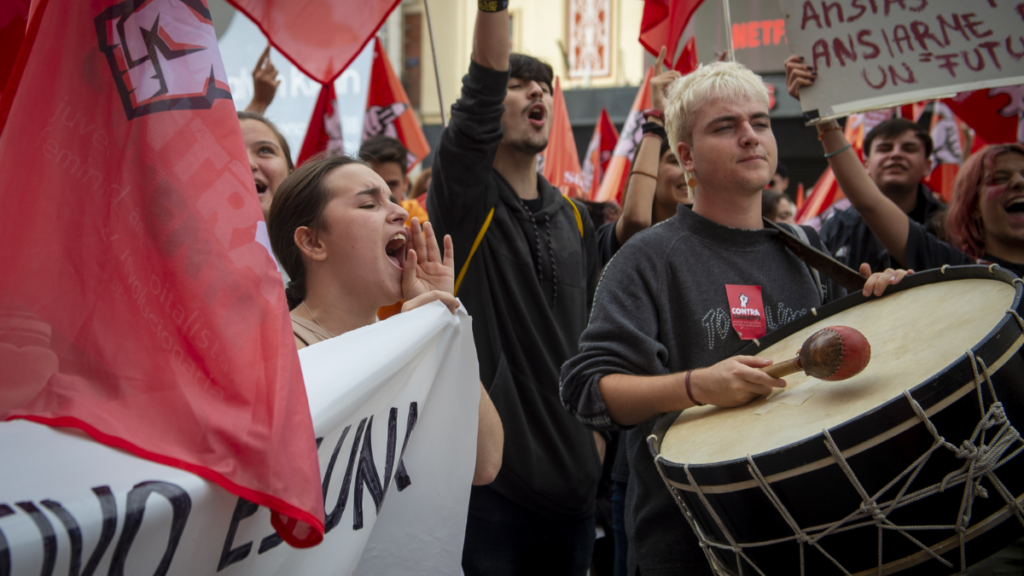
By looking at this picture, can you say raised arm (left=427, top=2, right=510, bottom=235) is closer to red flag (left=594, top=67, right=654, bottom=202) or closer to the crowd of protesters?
the crowd of protesters

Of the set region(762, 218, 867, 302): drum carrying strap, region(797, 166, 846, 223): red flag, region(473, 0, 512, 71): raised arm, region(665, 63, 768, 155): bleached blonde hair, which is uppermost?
region(473, 0, 512, 71): raised arm

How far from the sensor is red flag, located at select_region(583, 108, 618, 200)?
24.0ft

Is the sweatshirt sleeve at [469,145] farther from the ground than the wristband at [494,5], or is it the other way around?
the wristband at [494,5]

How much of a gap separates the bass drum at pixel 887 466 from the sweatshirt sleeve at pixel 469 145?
1215mm

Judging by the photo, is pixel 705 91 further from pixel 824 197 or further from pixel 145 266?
pixel 824 197

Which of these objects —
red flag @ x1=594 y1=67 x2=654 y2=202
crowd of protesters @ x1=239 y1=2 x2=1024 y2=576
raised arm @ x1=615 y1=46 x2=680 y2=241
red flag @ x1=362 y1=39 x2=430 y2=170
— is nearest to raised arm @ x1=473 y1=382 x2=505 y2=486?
crowd of protesters @ x1=239 y1=2 x2=1024 y2=576

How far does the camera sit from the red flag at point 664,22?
349cm

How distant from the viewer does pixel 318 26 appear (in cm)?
309

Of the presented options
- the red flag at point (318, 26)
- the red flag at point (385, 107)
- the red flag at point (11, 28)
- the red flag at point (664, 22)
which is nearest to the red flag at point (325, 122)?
the red flag at point (385, 107)

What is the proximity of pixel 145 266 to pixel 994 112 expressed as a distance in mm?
4277

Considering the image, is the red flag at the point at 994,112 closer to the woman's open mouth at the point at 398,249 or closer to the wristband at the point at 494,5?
the wristband at the point at 494,5

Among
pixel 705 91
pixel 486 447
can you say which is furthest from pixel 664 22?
pixel 486 447

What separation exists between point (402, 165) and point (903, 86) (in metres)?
2.46

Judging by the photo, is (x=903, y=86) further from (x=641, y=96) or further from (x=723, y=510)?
(x=641, y=96)
